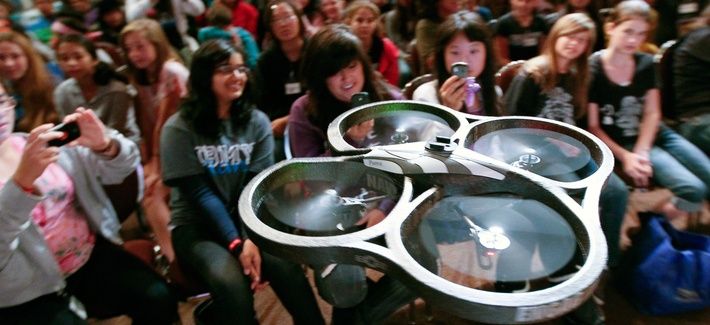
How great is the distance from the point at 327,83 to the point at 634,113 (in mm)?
1213

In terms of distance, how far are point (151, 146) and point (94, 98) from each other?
31 centimetres

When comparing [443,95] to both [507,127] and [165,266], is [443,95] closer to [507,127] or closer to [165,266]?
[507,127]

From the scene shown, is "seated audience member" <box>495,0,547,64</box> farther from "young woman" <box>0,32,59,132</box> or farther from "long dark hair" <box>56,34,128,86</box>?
"young woman" <box>0,32,59,132</box>

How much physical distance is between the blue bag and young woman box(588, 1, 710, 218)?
0.16 metres

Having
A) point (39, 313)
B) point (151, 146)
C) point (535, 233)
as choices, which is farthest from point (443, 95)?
point (151, 146)

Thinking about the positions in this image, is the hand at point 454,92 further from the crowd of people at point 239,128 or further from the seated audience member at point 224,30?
the seated audience member at point 224,30

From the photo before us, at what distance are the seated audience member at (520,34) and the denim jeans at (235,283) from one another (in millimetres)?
1819

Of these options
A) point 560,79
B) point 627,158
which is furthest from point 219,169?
point 627,158

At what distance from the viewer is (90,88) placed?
225 cm

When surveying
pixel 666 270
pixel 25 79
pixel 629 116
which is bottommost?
pixel 666 270

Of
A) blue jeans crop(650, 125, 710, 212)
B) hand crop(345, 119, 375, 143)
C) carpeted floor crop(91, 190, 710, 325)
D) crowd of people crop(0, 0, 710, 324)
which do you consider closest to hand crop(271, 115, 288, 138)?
crowd of people crop(0, 0, 710, 324)

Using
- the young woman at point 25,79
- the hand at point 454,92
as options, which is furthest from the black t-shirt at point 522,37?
the young woman at point 25,79

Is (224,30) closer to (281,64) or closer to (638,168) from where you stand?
(281,64)

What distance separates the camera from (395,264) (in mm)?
742
